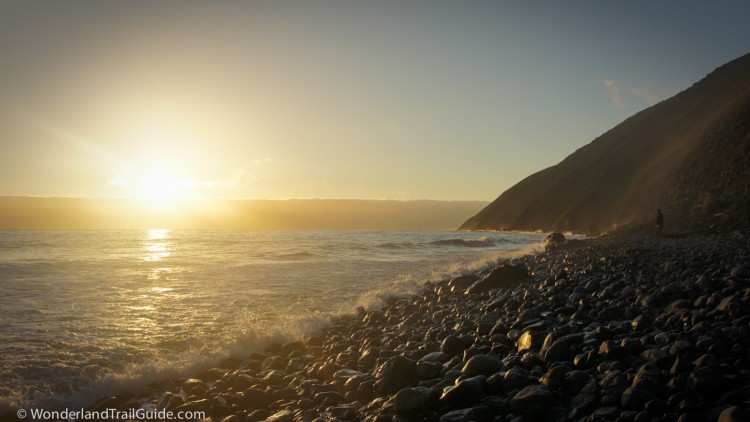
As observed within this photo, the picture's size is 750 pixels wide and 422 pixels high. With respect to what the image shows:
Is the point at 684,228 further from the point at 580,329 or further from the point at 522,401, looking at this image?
the point at 522,401

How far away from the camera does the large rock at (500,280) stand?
14.2 m

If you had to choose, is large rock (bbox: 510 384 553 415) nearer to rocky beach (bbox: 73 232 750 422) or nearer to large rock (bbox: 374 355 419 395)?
rocky beach (bbox: 73 232 750 422)

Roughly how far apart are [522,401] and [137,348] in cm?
820

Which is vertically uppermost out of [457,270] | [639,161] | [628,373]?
[639,161]

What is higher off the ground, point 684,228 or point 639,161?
point 639,161

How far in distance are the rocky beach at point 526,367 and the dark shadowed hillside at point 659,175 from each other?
23191mm

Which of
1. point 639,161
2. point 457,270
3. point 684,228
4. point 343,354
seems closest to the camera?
point 343,354

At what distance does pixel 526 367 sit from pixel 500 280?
9.02m

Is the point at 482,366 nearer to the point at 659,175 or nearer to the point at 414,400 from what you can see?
the point at 414,400

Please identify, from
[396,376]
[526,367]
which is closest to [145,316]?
[396,376]

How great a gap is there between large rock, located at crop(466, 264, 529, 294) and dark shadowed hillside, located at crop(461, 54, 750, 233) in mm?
18369

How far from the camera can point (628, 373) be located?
4773 mm

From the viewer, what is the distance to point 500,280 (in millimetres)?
14516

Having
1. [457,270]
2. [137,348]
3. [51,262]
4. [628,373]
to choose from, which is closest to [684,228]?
[457,270]
